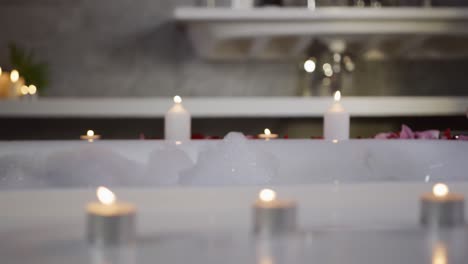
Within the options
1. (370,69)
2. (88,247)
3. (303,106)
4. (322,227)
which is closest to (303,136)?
(303,106)

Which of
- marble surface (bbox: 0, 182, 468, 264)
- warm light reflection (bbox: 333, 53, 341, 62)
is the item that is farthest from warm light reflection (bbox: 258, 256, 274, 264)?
warm light reflection (bbox: 333, 53, 341, 62)

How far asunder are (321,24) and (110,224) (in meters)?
2.31

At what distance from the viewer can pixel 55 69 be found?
11.6ft

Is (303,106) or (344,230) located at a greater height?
(303,106)

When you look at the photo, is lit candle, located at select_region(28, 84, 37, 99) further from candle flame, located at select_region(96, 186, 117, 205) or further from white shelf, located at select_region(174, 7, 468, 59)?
candle flame, located at select_region(96, 186, 117, 205)

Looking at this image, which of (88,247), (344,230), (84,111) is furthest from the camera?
(84,111)

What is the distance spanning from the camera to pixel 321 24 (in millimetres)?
3051

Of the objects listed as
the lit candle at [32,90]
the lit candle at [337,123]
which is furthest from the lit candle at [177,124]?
the lit candle at [32,90]

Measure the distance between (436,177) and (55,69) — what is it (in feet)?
6.84

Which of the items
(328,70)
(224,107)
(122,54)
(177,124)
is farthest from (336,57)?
(177,124)

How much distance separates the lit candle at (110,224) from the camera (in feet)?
2.78

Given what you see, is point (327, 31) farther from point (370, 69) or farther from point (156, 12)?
point (156, 12)

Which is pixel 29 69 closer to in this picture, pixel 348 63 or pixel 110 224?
pixel 348 63

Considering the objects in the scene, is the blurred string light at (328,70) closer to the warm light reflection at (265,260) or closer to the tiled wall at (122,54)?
the tiled wall at (122,54)
